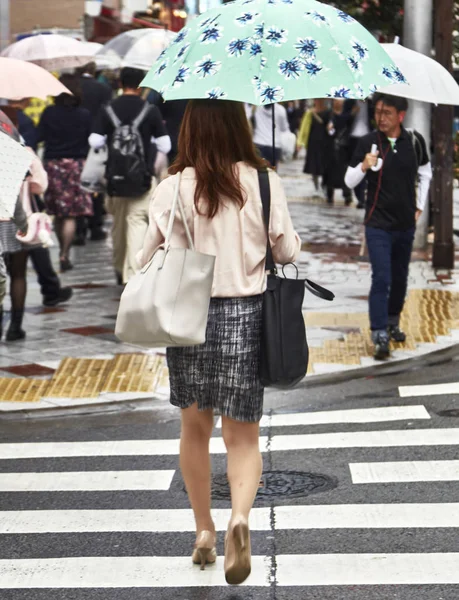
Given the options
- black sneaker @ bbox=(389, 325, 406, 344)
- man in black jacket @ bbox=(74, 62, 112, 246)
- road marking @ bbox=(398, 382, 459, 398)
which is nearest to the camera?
road marking @ bbox=(398, 382, 459, 398)

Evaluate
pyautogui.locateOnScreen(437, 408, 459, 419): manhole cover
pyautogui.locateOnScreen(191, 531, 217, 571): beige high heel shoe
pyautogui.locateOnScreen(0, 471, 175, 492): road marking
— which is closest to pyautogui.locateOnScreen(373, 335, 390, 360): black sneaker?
pyautogui.locateOnScreen(437, 408, 459, 419): manhole cover

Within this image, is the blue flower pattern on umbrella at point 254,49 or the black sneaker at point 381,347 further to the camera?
the black sneaker at point 381,347

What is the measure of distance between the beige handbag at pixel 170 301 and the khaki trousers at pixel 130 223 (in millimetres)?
7563

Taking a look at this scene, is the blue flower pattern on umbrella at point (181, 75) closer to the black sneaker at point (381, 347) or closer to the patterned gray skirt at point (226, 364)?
the patterned gray skirt at point (226, 364)

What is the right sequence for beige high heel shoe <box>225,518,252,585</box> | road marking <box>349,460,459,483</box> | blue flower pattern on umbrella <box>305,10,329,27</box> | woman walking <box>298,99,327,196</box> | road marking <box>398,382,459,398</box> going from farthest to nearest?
woman walking <box>298,99,327,196</box> → road marking <box>398,382,459,398</box> → road marking <box>349,460,459,483</box> → blue flower pattern on umbrella <box>305,10,329,27</box> → beige high heel shoe <box>225,518,252,585</box>

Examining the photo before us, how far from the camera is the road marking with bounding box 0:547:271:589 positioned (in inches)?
196

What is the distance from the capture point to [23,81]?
31.0 feet

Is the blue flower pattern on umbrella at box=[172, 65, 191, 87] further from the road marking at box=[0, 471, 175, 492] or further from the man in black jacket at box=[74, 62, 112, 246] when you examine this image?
the man in black jacket at box=[74, 62, 112, 246]

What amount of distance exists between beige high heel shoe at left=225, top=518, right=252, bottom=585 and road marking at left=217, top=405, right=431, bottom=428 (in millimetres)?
3108

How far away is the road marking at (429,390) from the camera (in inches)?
334

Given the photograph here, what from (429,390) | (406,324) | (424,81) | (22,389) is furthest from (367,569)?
(406,324)

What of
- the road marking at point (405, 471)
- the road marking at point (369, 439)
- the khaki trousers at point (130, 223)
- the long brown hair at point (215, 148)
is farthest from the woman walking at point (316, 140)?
the long brown hair at point (215, 148)

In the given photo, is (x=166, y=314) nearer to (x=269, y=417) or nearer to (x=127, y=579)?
(x=127, y=579)

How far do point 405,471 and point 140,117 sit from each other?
6.09 m
